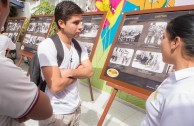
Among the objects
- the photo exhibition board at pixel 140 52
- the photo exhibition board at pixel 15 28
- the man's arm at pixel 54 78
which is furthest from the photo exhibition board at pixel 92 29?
the photo exhibition board at pixel 15 28

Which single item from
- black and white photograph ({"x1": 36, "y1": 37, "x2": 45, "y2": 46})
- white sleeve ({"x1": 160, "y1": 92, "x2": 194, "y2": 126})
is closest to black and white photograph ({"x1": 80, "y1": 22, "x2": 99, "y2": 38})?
black and white photograph ({"x1": 36, "y1": 37, "x2": 45, "y2": 46})

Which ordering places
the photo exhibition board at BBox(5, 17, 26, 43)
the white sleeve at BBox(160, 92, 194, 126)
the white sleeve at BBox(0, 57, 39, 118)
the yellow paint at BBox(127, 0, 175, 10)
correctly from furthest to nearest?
the photo exhibition board at BBox(5, 17, 26, 43), the yellow paint at BBox(127, 0, 175, 10), the white sleeve at BBox(160, 92, 194, 126), the white sleeve at BBox(0, 57, 39, 118)

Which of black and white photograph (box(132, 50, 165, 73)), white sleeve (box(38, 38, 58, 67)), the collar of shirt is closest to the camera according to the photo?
the collar of shirt

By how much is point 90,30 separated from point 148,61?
134 centimetres

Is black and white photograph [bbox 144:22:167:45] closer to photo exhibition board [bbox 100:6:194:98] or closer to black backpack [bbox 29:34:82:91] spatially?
photo exhibition board [bbox 100:6:194:98]

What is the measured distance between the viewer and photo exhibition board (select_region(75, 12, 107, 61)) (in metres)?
2.75

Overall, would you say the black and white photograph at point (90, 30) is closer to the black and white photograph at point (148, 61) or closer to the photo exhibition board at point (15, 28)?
the black and white photograph at point (148, 61)

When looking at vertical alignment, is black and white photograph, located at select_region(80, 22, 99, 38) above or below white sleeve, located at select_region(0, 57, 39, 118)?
above

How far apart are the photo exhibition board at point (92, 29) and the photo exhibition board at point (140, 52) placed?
1.94 feet

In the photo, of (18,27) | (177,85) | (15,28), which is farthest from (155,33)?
(15,28)

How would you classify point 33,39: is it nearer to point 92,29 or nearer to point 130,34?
point 92,29

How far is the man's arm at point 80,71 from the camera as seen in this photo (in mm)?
1495

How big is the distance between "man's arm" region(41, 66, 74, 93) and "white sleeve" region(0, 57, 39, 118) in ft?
2.37

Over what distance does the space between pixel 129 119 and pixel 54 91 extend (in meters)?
1.89
